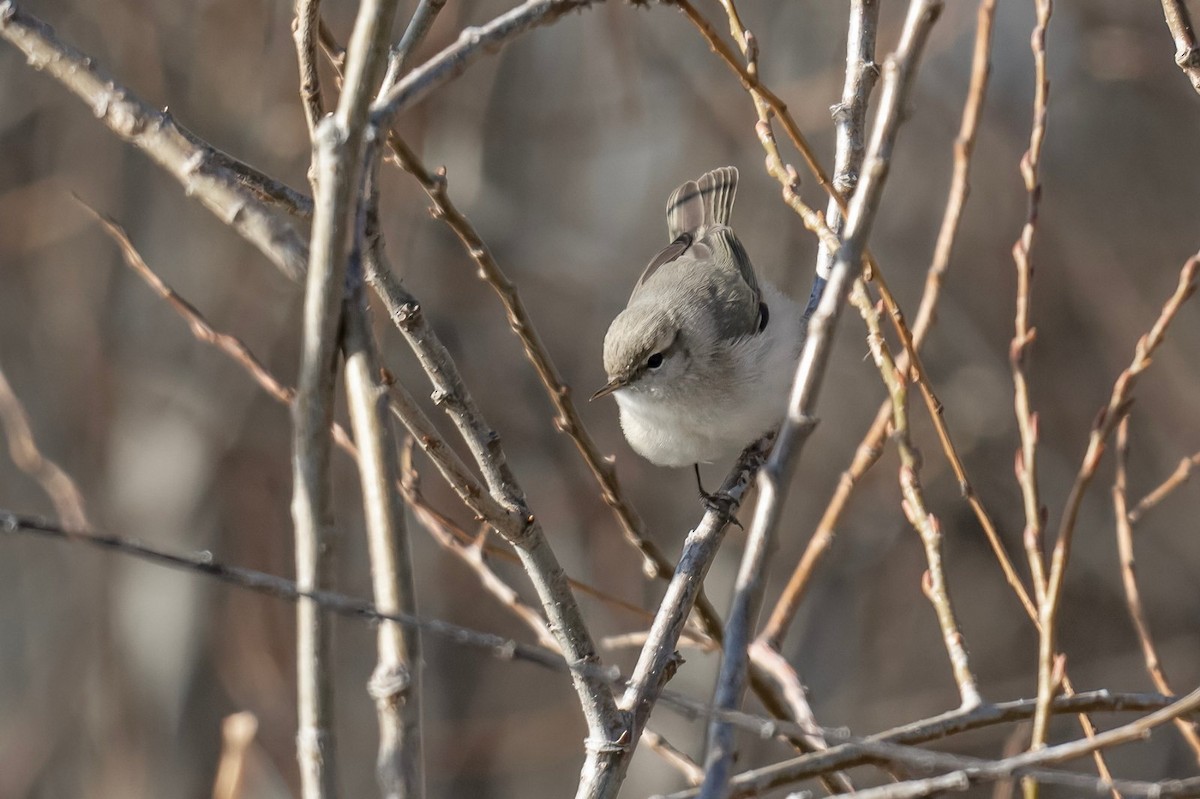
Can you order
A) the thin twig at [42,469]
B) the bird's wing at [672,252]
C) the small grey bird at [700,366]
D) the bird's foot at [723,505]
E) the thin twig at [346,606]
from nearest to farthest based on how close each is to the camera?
1. the thin twig at [346,606]
2. the bird's foot at [723,505]
3. the thin twig at [42,469]
4. the small grey bird at [700,366]
5. the bird's wing at [672,252]

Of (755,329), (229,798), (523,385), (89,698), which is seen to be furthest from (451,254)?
(229,798)

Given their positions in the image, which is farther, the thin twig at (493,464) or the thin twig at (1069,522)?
the thin twig at (493,464)

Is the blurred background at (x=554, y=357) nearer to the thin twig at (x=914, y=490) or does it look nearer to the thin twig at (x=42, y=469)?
the thin twig at (x=42, y=469)

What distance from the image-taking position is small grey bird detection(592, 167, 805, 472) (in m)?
2.73

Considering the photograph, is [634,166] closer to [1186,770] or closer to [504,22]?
[1186,770]

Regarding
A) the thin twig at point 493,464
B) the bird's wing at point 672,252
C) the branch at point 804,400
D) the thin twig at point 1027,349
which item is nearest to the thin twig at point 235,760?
the thin twig at point 493,464

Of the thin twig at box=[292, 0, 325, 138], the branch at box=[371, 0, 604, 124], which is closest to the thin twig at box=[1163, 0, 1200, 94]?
the branch at box=[371, 0, 604, 124]

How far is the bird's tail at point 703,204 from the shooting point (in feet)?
11.6

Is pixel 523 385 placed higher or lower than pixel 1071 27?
lower

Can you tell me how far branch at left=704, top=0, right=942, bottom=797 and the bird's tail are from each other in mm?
2306

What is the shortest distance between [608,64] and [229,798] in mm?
5172

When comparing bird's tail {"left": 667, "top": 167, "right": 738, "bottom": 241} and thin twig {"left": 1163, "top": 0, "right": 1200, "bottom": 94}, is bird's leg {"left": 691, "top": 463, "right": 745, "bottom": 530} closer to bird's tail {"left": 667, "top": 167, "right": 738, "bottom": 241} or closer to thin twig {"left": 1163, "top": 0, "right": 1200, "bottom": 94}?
thin twig {"left": 1163, "top": 0, "right": 1200, "bottom": 94}

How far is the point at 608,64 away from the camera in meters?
6.25

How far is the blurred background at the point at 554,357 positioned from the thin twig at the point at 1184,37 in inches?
141
